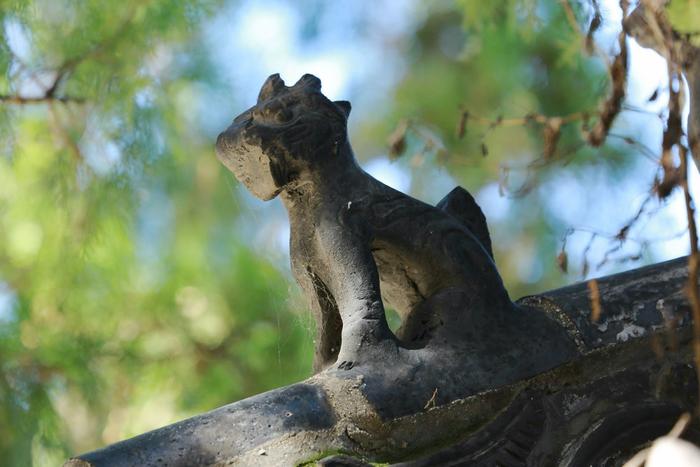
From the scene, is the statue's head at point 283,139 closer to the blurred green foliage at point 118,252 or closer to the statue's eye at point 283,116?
the statue's eye at point 283,116

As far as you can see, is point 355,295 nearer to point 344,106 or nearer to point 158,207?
point 344,106

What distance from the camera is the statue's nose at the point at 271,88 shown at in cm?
221

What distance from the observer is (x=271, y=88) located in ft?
7.29

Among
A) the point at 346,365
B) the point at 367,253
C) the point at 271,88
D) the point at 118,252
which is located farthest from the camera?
the point at 118,252

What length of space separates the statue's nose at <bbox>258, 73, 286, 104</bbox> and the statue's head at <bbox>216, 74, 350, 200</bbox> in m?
0.02

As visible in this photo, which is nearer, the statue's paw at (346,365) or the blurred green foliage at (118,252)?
the statue's paw at (346,365)

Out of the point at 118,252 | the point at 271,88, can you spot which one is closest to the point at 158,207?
the point at 118,252

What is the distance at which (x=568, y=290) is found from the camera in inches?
83.1

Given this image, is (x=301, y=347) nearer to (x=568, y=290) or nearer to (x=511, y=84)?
(x=511, y=84)

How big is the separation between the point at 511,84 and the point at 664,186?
4384 mm

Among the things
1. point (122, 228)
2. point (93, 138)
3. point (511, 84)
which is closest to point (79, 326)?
point (122, 228)

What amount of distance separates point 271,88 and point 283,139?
15 cm

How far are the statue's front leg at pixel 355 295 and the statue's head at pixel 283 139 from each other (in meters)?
0.13

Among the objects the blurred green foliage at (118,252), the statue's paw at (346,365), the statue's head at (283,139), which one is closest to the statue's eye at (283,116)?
the statue's head at (283,139)
